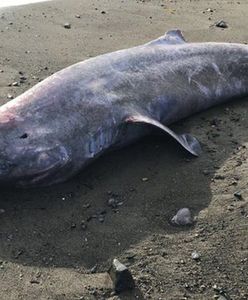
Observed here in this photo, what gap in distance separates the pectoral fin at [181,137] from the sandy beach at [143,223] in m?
0.10

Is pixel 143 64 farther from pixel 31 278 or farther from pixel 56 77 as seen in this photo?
pixel 31 278

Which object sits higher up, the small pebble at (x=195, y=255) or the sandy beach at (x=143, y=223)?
the small pebble at (x=195, y=255)

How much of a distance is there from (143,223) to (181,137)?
1.23 meters

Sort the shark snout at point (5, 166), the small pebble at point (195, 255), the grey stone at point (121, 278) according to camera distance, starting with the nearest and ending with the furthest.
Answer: the grey stone at point (121, 278), the small pebble at point (195, 255), the shark snout at point (5, 166)

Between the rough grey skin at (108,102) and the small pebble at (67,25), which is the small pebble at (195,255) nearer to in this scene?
the rough grey skin at (108,102)

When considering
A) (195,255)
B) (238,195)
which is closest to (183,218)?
(195,255)

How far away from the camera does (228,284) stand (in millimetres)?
4215

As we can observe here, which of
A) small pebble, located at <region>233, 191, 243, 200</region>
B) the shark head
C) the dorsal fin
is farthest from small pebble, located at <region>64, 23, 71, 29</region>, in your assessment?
small pebble, located at <region>233, 191, 243, 200</region>

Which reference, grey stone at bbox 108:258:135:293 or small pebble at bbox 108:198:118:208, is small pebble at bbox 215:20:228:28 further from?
grey stone at bbox 108:258:135:293

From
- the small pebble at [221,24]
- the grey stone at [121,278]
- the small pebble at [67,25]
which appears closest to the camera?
the grey stone at [121,278]

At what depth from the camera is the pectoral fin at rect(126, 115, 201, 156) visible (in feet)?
18.3

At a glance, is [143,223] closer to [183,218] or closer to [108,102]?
[183,218]

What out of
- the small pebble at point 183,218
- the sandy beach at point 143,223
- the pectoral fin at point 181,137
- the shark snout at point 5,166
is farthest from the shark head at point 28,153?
the small pebble at point 183,218

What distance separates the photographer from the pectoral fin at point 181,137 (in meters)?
5.57
